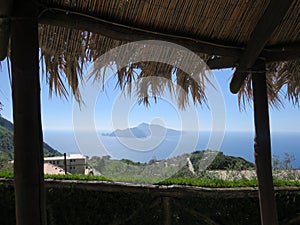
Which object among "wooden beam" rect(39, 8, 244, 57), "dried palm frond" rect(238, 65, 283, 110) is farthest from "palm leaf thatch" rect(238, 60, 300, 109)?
"wooden beam" rect(39, 8, 244, 57)

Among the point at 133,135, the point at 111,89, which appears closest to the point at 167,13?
the point at 111,89

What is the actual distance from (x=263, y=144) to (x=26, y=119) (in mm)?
1458

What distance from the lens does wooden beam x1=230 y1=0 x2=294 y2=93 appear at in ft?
4.65

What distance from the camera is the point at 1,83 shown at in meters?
1.51

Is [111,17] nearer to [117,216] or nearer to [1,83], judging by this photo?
[1,83]

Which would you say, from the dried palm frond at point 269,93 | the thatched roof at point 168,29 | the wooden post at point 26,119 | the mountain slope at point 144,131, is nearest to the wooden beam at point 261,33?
the thatched roof at point 168,29

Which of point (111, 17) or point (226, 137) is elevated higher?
point (111, 17)

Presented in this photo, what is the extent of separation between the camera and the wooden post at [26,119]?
116 centimetres

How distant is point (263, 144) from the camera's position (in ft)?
6.45

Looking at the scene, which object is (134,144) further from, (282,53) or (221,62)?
(282,53)

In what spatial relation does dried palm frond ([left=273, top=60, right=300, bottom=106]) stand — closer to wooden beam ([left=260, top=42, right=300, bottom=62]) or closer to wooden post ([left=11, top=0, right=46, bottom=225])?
wooden beam ([left=260, top=42, right=300, bottom=62])

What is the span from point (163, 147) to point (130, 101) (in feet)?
1.12

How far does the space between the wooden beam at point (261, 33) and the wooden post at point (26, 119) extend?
3.52 feet

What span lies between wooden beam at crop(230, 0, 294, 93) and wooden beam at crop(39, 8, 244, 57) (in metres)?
0.11
